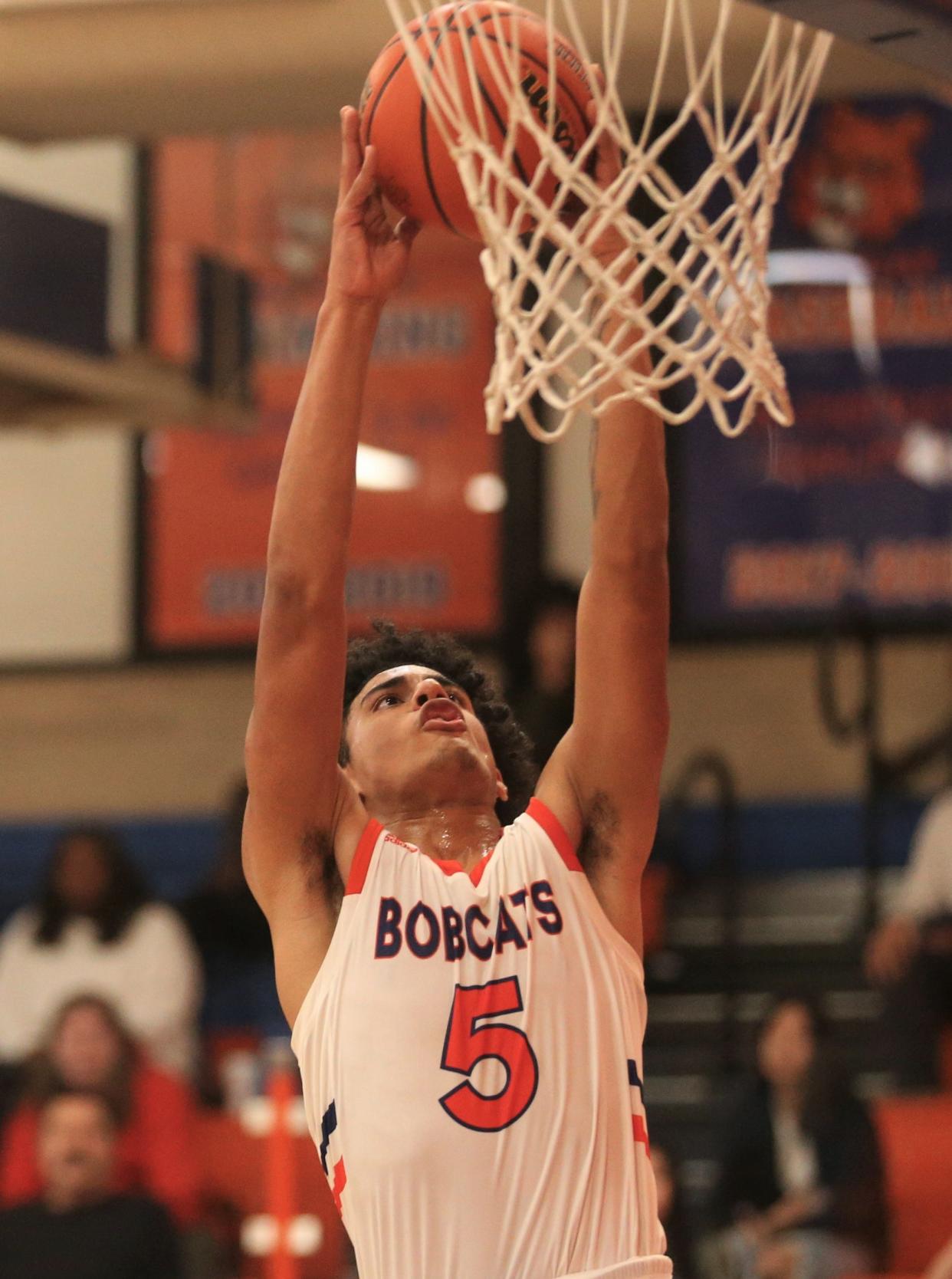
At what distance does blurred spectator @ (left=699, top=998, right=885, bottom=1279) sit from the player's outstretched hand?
3954 millimetres

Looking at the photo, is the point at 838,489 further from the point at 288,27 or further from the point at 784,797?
the point at 288,27

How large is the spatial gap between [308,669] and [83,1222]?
3806 millimetres

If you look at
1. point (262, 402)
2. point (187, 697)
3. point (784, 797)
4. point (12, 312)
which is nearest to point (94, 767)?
point (187, 697)

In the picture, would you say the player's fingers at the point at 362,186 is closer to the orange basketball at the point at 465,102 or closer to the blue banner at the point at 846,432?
the orange basketball at the point at 465,102

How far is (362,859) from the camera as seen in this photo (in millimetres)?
2861

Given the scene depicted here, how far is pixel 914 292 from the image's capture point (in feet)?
29.9

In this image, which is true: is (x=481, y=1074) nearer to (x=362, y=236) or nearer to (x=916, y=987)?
(x=362, y=236)

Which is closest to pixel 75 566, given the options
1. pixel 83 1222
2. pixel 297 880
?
pixel 83 1222

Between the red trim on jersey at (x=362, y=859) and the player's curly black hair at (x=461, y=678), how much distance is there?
60 cm

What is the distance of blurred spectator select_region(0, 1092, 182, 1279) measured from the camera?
6.07m

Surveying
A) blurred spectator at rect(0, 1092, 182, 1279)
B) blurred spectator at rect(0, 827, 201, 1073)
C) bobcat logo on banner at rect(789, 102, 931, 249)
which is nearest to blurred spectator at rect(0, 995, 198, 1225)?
blurred spectator at rect(0, 1092, 182, 1279)

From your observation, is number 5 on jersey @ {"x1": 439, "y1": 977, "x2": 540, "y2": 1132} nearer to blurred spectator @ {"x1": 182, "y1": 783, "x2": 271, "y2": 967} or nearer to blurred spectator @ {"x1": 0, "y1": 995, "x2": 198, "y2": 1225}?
blurred spectator @ {"x1": 0, "y1": 995, "x2": 198, "y2": 1225}

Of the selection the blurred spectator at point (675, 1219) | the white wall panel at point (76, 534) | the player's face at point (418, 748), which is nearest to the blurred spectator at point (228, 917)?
the white wall panel at point (76, 534)

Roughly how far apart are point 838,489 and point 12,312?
13.5ft
